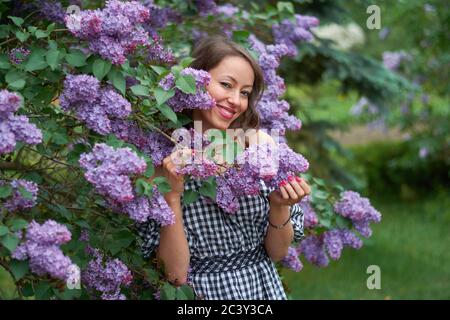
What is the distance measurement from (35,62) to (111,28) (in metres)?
0.29

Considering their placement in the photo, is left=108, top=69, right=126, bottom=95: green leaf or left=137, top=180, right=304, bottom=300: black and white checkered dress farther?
left=137, top=180, right=304, bottom=300: black and white checkered dress

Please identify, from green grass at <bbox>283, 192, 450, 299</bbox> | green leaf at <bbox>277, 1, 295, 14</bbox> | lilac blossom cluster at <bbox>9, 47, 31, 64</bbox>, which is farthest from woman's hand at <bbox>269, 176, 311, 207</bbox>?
green grass at <bbox>283, 192, 450, 299</bbox>

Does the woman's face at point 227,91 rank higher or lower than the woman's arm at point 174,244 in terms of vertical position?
higher

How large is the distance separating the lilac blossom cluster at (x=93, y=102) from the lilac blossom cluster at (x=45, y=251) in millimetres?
385

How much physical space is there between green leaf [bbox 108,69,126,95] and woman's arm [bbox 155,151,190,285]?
288 mm

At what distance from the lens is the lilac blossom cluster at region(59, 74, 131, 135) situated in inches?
97.0

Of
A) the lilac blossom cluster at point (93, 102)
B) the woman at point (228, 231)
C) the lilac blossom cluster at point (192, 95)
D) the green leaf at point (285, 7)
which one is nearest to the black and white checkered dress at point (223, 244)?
the woman at point (228, 231)

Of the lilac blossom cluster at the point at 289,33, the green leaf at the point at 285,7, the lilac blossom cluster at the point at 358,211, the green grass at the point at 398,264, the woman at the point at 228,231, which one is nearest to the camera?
the woman at the point at 228,231

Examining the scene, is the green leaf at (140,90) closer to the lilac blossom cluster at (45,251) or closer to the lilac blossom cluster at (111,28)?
the lilac blossom cluster at (111,28)

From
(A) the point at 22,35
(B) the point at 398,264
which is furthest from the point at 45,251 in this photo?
(B) the point at 398,264

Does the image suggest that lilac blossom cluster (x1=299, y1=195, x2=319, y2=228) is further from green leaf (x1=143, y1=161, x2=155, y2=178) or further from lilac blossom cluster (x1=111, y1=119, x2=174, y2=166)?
green leaf (x1=143, y1=161, x2=155, y2=178)

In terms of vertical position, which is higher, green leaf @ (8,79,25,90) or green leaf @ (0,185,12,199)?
green leaf @ (8,79,25,90)

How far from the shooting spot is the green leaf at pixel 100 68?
2477 mm

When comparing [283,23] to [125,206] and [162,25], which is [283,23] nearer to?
[162,25]
